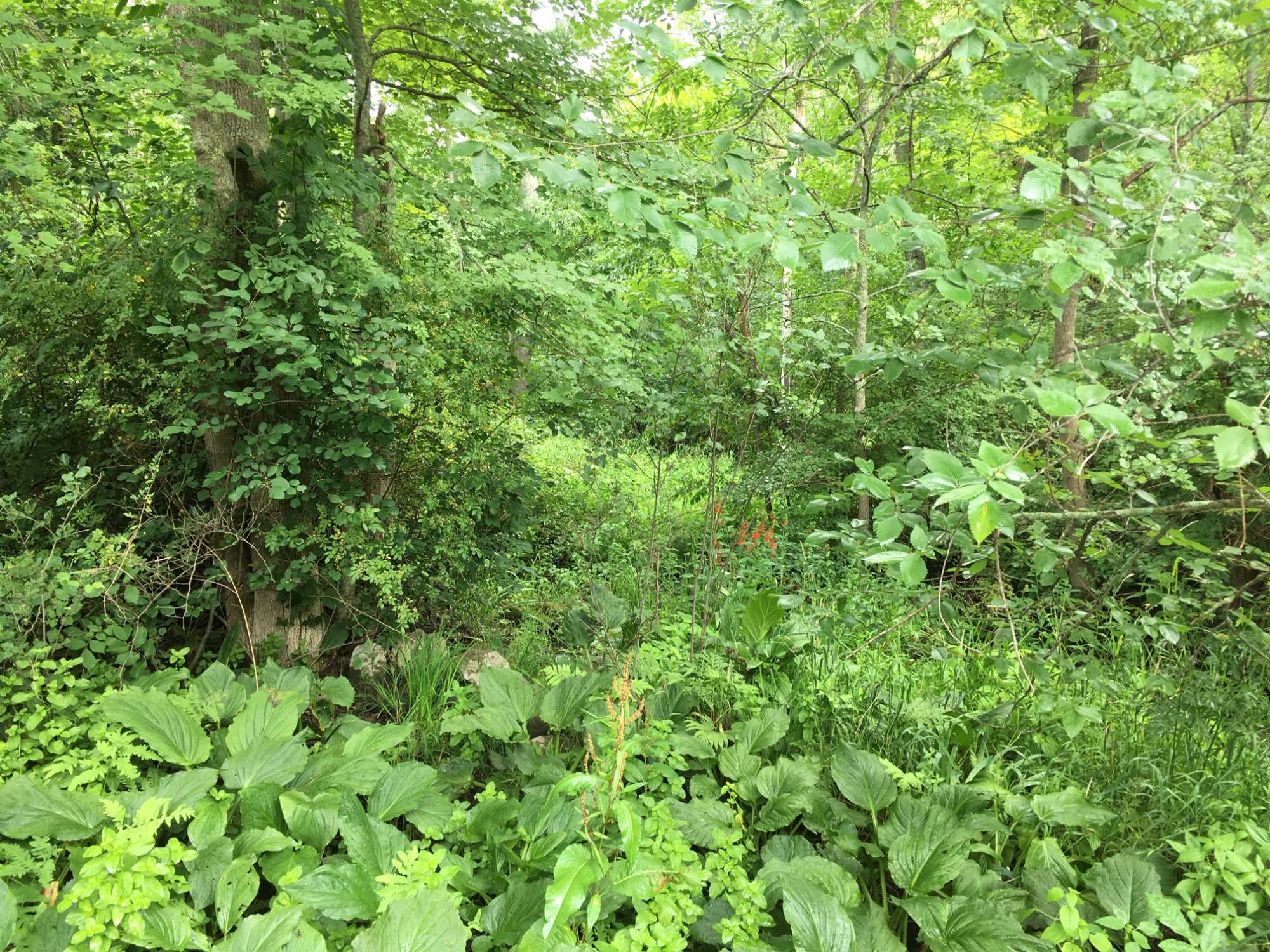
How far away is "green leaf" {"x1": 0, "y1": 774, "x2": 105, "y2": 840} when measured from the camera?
2.01 meters

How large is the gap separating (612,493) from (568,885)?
3411mm

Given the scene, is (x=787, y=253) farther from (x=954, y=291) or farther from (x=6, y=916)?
(x=6, y=916)

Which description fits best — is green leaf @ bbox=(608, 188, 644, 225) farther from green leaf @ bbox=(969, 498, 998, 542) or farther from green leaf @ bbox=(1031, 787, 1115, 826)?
green leaf @ bbox=(1031, 787, 1115, 826)

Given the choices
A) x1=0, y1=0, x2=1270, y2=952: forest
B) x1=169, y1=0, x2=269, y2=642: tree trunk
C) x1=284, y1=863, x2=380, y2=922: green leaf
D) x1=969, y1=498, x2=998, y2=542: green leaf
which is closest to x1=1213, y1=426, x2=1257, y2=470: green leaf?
x1=0, y1=0, x2=1270, y2=952: forest

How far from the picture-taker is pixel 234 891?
74.3 inches

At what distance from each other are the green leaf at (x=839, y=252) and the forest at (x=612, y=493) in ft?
0.10

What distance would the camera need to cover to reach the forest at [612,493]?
1.60 metres

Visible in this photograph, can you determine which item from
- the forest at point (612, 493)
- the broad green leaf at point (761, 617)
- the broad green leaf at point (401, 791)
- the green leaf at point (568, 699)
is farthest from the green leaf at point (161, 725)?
the broad green leaf at point (761, 617)

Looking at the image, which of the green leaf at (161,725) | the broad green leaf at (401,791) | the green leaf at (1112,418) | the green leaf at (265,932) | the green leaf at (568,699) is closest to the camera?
the green leaf at (1112,418)

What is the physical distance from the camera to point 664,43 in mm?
1365

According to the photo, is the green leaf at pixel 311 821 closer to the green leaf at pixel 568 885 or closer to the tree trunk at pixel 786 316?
the green leaf at pixel 568 885

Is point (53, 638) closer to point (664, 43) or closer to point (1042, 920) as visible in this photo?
point (664, 43)

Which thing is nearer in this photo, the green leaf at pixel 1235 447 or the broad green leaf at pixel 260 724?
the green leaf at pixel 1235 447

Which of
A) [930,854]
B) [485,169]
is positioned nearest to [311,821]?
[930,854]
